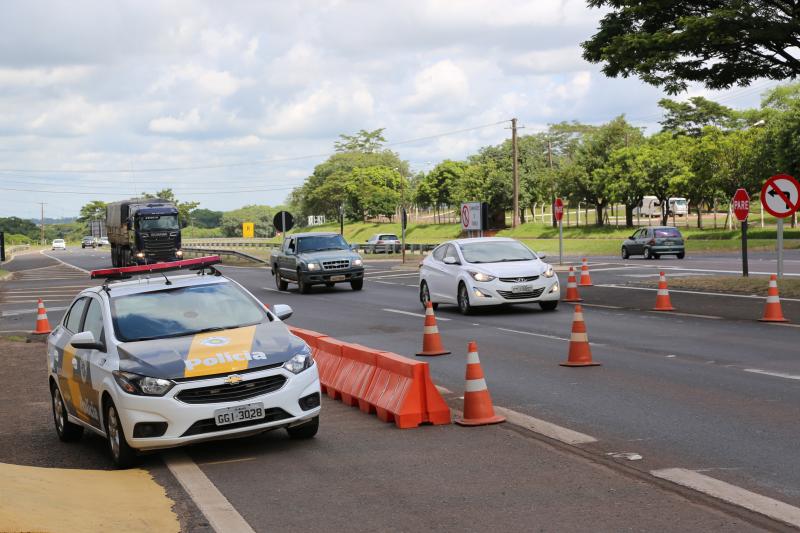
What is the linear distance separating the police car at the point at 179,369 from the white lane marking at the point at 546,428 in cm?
188

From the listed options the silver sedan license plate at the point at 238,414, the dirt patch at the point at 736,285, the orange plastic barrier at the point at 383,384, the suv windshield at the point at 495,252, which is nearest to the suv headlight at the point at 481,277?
the suv windshield at the point at 495,252

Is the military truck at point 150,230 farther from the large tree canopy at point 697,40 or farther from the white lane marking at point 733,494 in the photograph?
the white lane marking at point 733,494

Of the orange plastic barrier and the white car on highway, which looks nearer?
the orange plastic barrier

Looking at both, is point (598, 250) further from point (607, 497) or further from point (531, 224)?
point (607, 497)

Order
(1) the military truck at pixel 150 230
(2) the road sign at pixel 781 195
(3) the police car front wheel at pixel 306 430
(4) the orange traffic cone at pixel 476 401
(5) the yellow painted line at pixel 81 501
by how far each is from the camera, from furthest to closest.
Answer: (1) the military truck at pixel 150 230, (2) the road sign at pixel 781 195, (4) the orange traffic cone at pixel 476 401, (3) the police car front wheel at pixel 306 430, (5) the yellow painted line at pixel 81 501

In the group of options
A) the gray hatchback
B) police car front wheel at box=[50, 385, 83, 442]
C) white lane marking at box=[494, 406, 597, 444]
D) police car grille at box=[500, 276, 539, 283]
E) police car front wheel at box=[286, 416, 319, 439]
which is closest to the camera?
white lane marking at box=[494, 406, 597, 444]

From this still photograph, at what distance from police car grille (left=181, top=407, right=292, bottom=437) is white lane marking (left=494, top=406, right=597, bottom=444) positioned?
2.23 m

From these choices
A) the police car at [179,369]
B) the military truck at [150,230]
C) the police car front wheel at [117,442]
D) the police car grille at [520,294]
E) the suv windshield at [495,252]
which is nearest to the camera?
the police car at [179,369]

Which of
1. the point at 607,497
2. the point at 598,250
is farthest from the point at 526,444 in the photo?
the point at 598,250

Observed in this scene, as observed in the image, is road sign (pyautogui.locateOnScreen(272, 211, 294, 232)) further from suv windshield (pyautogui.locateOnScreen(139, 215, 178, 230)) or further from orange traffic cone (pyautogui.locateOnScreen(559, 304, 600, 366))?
orange traffic cone (pyautogui.locateOnScreen(559, 304, 600, 366))

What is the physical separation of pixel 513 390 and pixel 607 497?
4.91 meters

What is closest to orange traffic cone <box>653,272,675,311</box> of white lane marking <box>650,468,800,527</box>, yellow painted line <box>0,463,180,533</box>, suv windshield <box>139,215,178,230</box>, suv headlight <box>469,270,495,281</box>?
suv headlight <box>469,270,495,281</box>

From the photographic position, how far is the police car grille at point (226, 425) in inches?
324

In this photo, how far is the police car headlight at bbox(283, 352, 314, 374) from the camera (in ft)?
28.6
